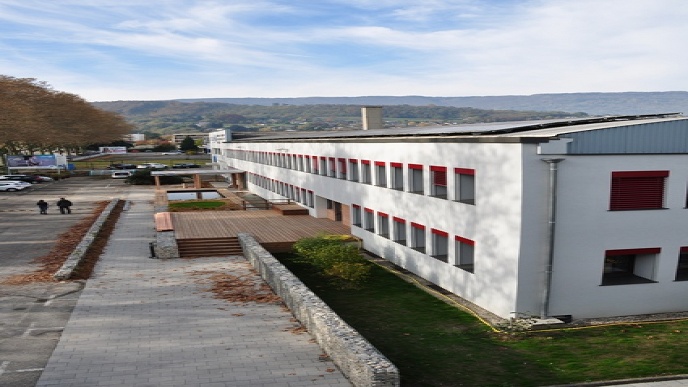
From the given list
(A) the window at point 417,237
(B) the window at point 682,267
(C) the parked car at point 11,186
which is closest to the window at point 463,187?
(A) the window at point 417,237

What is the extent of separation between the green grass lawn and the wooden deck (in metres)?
11.6

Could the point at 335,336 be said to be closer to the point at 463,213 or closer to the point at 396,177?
the point at 463,213

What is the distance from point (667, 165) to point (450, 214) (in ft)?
25.5

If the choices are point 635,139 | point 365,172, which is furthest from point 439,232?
point 365,172

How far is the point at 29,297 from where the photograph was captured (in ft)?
63.5

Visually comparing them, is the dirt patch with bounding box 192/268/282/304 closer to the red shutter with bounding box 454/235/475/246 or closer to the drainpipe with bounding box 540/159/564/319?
the red shutter with bounding box 454/235/475/246

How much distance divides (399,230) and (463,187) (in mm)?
6332

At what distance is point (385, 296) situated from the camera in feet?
68.8

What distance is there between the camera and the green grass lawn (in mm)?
13109

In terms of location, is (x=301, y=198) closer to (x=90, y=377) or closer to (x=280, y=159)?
(x=280, y=159)

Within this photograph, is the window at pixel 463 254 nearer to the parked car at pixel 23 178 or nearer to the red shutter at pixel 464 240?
the red shutter at pixel 464 240

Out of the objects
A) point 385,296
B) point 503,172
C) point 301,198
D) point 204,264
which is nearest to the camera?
point 503,172

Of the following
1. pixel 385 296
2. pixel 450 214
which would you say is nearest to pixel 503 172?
pixel 450 214

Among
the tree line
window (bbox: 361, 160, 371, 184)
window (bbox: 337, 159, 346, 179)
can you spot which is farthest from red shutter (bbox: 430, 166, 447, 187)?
the tree line
